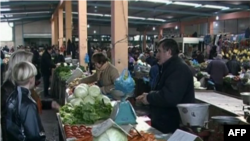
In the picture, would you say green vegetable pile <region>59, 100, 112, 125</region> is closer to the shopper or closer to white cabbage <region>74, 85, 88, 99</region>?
white cabbage <region>74, 85, 88, 99</region>

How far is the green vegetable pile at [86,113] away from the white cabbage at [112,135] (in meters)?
1.66

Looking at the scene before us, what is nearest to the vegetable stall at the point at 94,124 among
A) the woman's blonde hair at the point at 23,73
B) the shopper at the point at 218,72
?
the woman's blonde hair at the point at 23,73

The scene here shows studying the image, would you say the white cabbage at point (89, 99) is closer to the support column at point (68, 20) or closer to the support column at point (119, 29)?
the support column at point (119, 29)

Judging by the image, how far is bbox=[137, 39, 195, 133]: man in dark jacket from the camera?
12.9 feet

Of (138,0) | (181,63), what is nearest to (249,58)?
(138,0)

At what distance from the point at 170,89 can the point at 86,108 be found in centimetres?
124

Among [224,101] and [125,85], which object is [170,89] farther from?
[224,101]

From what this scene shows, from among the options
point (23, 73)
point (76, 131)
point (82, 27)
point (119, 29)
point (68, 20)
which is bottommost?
point (76, 131)

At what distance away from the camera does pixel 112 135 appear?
110 inches

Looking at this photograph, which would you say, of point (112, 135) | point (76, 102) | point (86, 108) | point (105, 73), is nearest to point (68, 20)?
point (105, 73)

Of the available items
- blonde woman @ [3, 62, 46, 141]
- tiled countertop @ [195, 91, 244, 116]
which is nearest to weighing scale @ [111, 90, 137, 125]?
blonde woman @ [3, 62, 46, 141]

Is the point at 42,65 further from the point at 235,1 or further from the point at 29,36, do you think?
the point at 29,36

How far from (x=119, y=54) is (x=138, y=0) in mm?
10669

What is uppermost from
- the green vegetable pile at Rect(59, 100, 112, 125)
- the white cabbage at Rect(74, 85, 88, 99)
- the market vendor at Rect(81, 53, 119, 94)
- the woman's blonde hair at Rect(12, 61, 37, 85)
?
the woman's blonde hair at Rect(12, 61, 37, 85)
